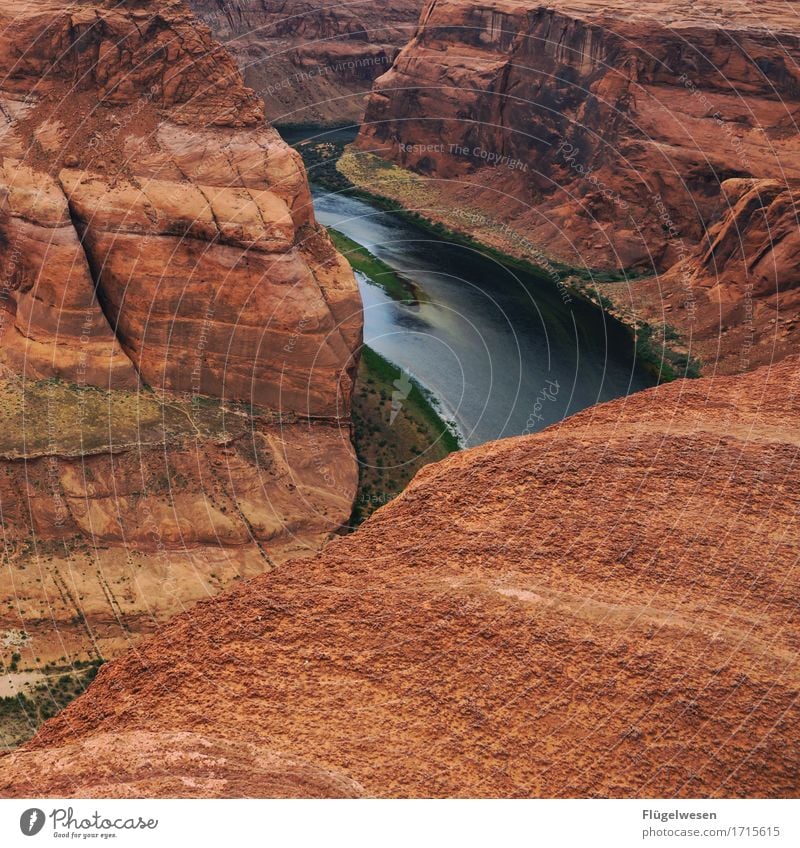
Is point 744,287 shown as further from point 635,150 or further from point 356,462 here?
point 356,462

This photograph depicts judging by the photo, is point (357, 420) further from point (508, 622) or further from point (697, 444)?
point (508, 622)

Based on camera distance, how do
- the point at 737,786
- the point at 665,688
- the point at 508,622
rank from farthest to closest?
the point at 508,622 → the point at 665,688 → the point at 737,786

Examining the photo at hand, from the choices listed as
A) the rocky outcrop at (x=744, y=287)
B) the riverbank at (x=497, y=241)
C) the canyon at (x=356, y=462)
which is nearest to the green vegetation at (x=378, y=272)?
the canyon at (x=356, y=462)

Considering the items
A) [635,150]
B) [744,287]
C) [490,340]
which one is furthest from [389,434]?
[635,150]

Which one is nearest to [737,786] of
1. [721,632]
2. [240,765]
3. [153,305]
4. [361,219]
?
[721,632]

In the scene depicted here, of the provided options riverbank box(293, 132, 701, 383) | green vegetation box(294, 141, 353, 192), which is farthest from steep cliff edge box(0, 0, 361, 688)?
green vegetation box(294, 141, 353, 192)

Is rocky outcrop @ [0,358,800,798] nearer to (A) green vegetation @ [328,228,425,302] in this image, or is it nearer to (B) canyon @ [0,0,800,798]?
(B) canyon @ [0,0,800,798]
